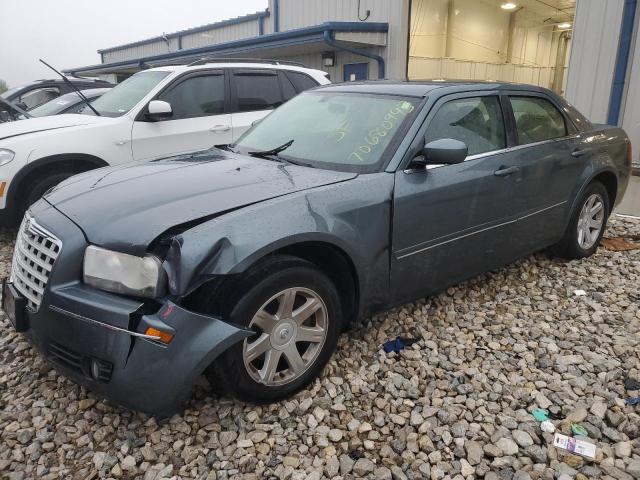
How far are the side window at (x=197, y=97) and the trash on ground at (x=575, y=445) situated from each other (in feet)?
16.3

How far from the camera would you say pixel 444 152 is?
302cm

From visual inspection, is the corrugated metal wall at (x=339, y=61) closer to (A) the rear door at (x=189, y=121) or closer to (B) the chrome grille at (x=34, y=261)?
(A) the rear door at (x=189, y=121)

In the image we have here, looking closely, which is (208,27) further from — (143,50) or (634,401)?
(634,401)

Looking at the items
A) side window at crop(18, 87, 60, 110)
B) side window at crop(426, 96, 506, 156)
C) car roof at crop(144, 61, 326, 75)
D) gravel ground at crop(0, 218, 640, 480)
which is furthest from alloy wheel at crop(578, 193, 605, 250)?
side window at crop(18, 87, 60, 110)

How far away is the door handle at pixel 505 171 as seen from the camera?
3.63 meters

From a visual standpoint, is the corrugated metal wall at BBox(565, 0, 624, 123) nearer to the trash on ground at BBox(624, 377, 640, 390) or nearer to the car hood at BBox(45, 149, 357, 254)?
the trash on ground at BBox(624, 377, 640, 390)

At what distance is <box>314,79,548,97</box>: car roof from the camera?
3.53m

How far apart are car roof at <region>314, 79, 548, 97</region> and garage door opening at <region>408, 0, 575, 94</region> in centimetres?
1050

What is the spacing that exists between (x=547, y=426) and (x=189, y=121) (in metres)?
Result: 4.83

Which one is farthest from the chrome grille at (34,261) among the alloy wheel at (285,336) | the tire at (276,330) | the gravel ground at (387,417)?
the alloy wheel at (285,336)

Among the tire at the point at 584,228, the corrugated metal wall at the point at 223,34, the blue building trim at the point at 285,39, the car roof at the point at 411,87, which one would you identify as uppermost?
the corrugated metal wall at the point at 223,34

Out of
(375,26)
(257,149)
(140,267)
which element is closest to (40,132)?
(257,149)

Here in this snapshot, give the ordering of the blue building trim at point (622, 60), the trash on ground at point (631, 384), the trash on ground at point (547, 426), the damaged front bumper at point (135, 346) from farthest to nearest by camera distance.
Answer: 1. the blue building trim at point (622, 60)
2. the trash on ground at point (631, 384)
3. the trash on ground at point (547, 426)
4. the damaged front bumper at point (135, 346)

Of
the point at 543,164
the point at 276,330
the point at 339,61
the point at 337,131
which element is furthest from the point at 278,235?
the point at 339,61
